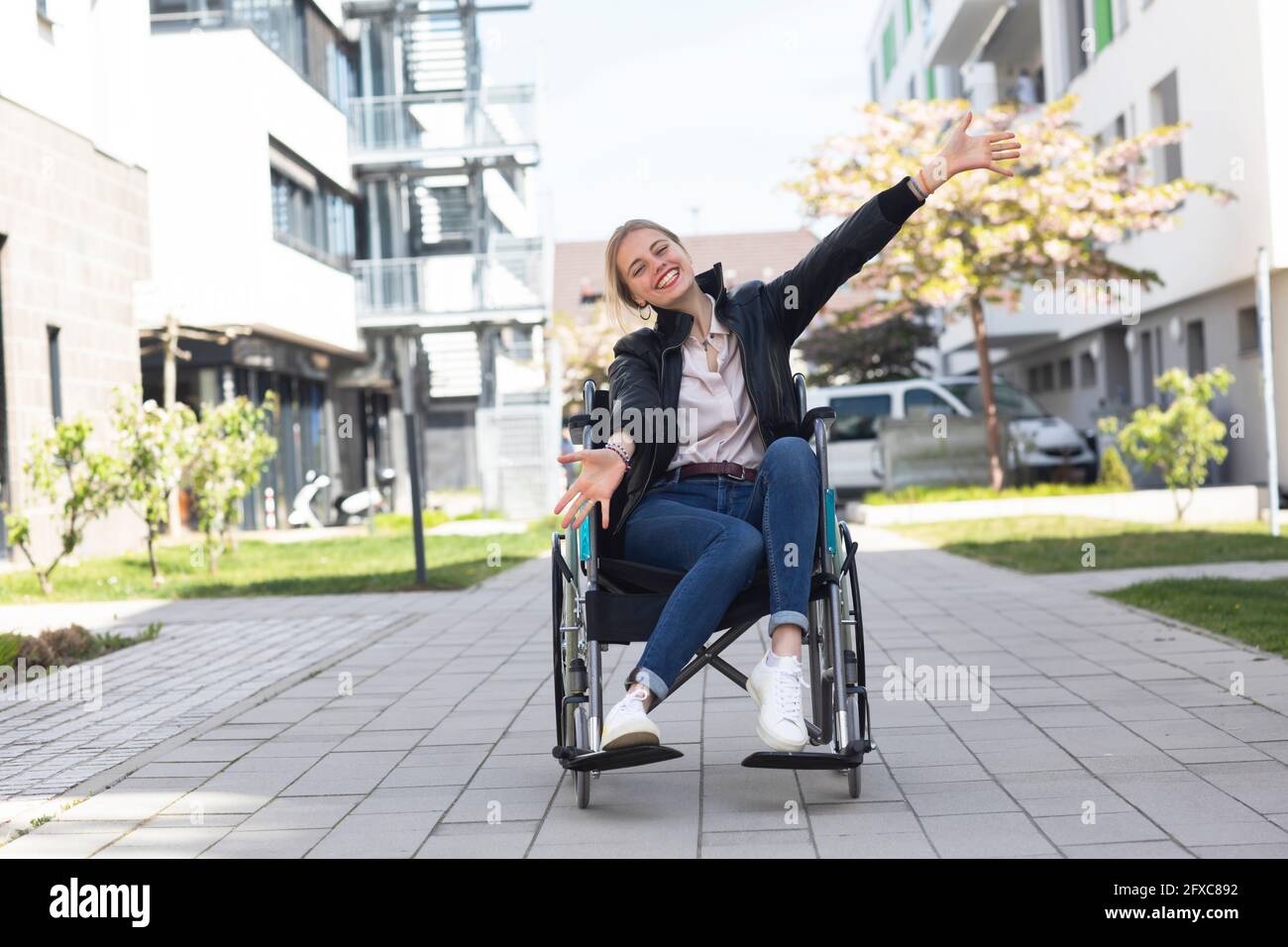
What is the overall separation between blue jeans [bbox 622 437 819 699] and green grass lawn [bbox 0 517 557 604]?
8.09 metres

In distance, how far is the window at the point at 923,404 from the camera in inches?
912

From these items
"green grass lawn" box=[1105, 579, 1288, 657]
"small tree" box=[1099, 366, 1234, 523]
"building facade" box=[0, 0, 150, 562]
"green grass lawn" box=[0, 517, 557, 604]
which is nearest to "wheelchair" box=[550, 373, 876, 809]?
"green grass lawn" box=[1105, 579, 1288, 657]

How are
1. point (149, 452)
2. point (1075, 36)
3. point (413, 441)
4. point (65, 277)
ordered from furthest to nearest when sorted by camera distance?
1. point (1075, 36)
2. point (65, 277)
3. point (149, 452)
4. point (413, 441)

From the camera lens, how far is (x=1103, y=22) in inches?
950

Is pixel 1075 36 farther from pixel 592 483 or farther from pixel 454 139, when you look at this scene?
pixel 592 483

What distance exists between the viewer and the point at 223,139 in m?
21.3

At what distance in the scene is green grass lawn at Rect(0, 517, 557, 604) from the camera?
40.6ft

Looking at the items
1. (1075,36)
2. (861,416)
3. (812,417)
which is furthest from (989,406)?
(812,417)

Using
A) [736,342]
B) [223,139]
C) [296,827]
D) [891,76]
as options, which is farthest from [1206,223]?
[891,76]

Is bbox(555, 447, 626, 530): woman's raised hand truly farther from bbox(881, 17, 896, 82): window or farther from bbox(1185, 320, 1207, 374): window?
bbox(881, 17, 896, 82): window

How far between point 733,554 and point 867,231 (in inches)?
43.5

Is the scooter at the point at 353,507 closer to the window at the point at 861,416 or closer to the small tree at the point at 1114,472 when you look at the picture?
the window at the point at 861,416
